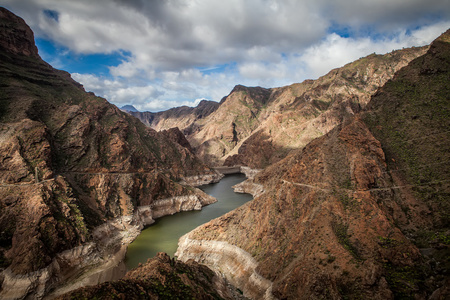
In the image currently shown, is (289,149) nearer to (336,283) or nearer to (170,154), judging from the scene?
(170,154)

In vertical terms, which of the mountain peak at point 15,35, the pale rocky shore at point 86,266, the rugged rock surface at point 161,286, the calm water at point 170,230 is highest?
the mountain peak at point 15,35

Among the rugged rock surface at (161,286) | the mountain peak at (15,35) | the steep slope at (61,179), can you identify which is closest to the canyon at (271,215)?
the rugged rock surface at (161,286)

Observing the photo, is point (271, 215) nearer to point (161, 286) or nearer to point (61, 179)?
point (161, 286)

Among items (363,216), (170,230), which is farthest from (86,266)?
(363,216)

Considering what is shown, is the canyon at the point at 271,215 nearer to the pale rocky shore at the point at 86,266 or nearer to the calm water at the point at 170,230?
the pale rocky shore at the point at 86,266

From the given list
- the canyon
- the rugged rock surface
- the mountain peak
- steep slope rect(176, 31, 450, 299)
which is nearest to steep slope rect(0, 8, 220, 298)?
the canyon

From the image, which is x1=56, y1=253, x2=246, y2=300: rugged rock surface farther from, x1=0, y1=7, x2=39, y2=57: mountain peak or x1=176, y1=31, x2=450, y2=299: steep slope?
x1=0, y1=7, x2=39, y2=57: mountain peak
